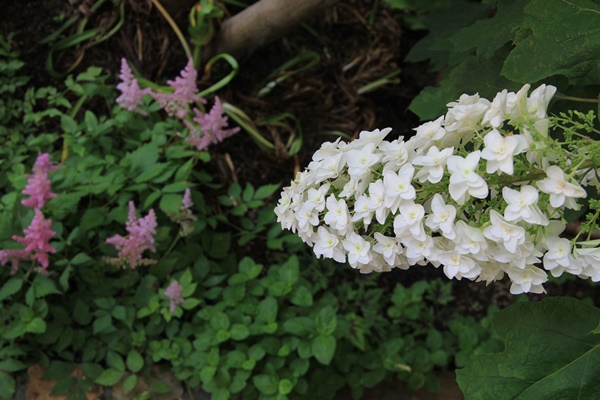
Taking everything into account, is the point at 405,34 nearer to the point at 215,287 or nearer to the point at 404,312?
the point at 404,312

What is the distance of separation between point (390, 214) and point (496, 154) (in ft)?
0.72

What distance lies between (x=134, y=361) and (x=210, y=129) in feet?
2.40

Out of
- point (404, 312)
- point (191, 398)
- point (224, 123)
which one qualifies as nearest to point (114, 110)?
point (224, 123)

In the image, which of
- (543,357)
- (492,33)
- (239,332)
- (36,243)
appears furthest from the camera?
(239,332)

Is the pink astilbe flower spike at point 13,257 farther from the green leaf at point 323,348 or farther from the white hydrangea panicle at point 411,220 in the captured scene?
the white hydrangea panicle at point 411,220

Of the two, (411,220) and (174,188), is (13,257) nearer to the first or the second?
(174,188)

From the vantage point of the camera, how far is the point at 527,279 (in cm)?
105

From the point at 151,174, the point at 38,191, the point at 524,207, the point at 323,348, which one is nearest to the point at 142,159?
the point at 151,174

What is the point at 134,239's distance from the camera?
1.89 m

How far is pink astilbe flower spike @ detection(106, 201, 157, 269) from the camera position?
188 cm

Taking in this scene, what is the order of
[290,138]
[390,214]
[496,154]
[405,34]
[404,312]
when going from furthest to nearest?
[405,34], [290,138], [404,312], [390,214], [496,154]

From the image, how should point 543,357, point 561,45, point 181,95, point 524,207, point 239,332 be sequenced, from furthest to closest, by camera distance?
1. point 181,95
2. point 239,332
3. point 543,357
4. point 561,45
5. point 524,207

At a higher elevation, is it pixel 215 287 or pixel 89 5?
pixel 89 5

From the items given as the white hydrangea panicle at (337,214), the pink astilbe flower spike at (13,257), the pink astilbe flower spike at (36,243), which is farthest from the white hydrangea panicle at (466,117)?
the pink astilbe flower spike at (13,257)
